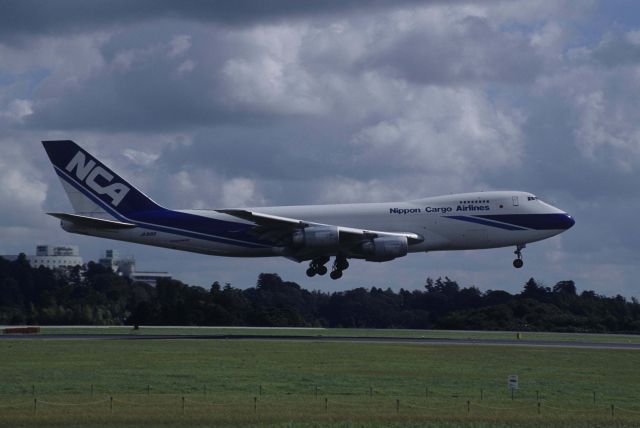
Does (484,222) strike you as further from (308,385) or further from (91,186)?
(308,385)

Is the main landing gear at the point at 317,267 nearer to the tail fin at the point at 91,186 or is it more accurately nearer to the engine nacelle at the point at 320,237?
the engine nacelle at the point at 320,237

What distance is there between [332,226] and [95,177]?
1873 cm

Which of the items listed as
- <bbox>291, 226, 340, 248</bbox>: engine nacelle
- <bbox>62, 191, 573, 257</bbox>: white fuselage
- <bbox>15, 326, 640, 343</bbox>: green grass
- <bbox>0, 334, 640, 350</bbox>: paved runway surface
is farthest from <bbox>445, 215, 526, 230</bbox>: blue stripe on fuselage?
<bbox>15, 326, 640, 343</bbox>: green grass

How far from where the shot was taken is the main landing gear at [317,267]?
3344 inches

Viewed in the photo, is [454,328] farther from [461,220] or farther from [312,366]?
[312,366]

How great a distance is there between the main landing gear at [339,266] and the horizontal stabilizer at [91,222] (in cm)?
1444

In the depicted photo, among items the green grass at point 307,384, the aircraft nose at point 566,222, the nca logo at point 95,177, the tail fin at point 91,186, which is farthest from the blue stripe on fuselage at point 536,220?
the nca logo at point 95,177

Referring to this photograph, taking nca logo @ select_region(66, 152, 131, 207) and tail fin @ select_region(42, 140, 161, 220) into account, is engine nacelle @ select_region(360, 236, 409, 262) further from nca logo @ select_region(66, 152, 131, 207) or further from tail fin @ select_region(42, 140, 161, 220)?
nca logo @ select_region(66, 152, 131, 207)

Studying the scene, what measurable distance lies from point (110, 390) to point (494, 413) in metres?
16.3

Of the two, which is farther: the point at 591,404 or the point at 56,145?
the point at 56,145

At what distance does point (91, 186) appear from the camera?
87.1m

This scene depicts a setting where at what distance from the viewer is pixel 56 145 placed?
8938 cm

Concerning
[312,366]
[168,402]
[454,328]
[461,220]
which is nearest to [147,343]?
[312,366]

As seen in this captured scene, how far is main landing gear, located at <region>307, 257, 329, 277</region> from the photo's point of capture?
84.9 metres
